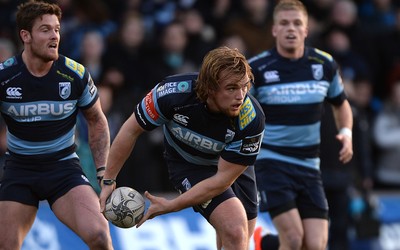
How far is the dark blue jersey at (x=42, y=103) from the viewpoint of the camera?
29.8 feet

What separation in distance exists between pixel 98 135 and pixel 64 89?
557 mm

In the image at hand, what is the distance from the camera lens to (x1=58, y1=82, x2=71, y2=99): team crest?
9133 mm

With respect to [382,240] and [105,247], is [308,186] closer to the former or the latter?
[105,247]

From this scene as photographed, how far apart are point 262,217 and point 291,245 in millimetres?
3205

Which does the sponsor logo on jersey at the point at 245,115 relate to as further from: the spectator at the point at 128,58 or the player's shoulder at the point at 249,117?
the spectator at the point at 128,58

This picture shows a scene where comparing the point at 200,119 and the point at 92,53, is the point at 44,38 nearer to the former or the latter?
the point at 200,119

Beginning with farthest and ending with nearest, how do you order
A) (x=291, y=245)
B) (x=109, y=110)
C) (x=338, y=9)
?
(x=338, y=9) < (x=109, y=110) < (x=291, y=245)

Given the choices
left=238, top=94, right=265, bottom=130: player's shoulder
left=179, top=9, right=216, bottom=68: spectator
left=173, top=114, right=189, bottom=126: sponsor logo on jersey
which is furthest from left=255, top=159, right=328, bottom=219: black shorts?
left=179, top=9, right=216, bottom=68: spectator

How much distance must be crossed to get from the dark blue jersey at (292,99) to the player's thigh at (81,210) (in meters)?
2.20

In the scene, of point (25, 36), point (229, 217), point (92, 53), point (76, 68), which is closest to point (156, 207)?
point (229, 217)

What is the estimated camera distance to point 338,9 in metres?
15.9

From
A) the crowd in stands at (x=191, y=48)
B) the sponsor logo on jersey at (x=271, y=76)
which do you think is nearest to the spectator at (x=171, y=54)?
the crowd in stands at (x=191, y=48)

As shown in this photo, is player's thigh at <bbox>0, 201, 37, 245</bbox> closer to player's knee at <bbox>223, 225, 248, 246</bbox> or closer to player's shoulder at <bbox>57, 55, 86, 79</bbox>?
player's shoulder at <bbox>57, 55, 86, 79</bbox>

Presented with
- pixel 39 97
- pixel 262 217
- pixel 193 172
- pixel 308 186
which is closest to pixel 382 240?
pixel 262 217
